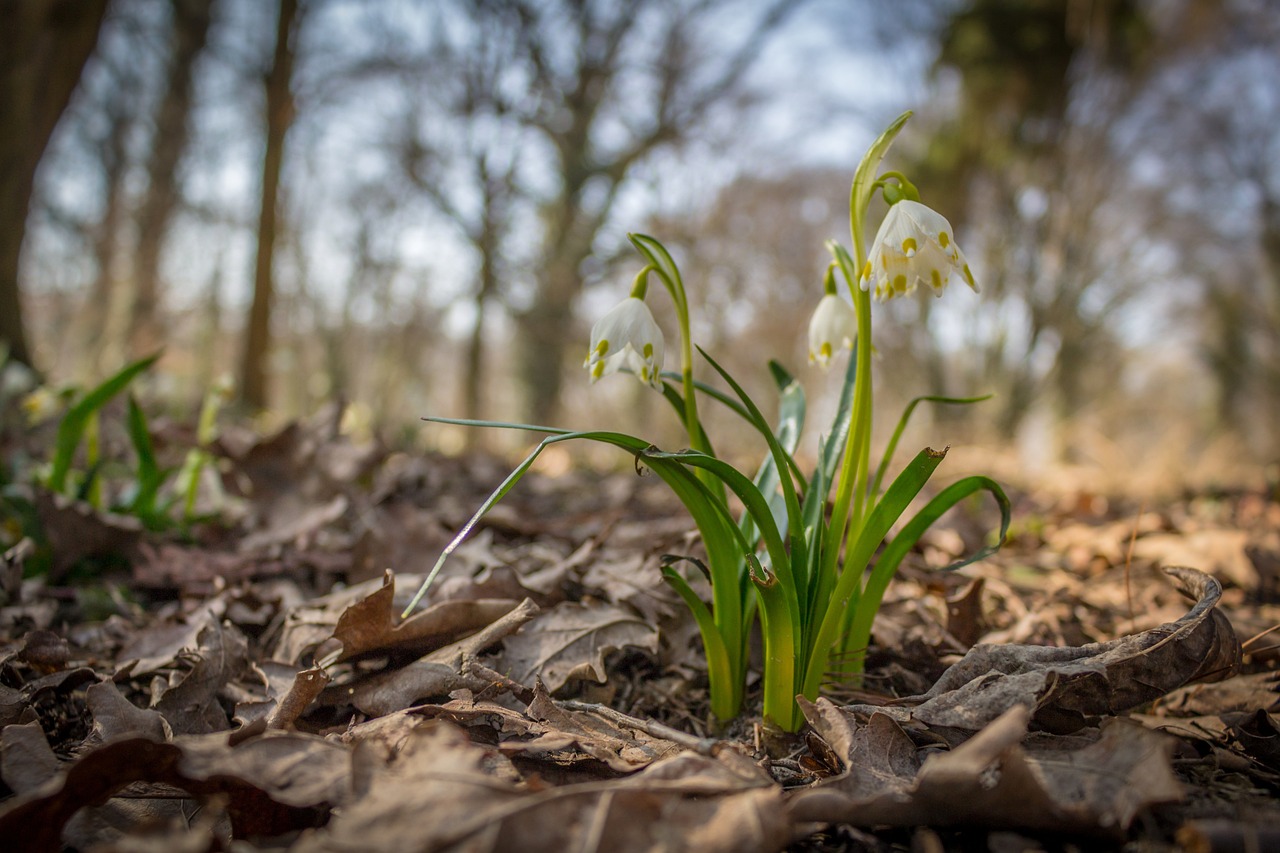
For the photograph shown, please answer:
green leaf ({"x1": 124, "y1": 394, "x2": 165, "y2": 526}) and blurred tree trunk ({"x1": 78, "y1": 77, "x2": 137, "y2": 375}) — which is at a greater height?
blurred tree trunk ({"x1": 78, "y1": 77, "x2": 137, "y2": 375})

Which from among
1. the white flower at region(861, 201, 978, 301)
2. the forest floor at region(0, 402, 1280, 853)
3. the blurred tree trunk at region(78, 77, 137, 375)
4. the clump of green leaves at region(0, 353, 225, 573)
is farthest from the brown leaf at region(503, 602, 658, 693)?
the blurred tree trunk at region(78, 77, 137, 375)

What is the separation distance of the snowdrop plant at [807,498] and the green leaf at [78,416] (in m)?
1.40

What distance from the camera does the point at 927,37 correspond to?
41.8ft

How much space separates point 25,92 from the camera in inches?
157

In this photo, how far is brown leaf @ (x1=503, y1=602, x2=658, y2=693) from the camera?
1.18m

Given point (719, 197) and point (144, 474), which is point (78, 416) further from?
point (719, 197)

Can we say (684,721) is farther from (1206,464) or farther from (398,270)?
(398,270)

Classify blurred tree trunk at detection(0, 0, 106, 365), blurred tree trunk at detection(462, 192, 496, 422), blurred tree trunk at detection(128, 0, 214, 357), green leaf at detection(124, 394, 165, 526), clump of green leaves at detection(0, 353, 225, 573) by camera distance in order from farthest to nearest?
blurred tree trunk at detection(128, 0, 214, 357) → blurred tree trunk at detection(462, 192, 496, 422) → blurred tree trunk at detection(0, 0, 106, 365) → green leaf at detection(124, 394, 165, 526) → clump of green leaves at detection(0, 353, 225, 573)

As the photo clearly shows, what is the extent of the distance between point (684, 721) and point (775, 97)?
1189 centimetres

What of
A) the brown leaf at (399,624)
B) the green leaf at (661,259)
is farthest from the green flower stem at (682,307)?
the brown leaf at (399,624)

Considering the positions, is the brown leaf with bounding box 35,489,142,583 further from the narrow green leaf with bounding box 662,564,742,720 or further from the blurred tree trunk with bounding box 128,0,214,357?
the blurred tree trunk with bounding box 128,0,214,357

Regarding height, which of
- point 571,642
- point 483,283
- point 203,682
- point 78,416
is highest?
point 483,283

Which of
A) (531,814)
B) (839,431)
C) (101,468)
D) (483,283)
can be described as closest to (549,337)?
(483,283)

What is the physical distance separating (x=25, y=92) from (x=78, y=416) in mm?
3353
